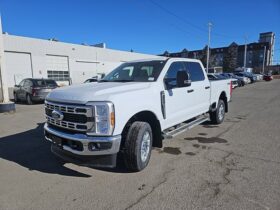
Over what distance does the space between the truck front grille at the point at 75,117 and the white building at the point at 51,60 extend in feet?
74.6

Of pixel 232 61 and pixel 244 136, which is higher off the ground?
pixel 232 61

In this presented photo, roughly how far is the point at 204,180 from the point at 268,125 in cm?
474

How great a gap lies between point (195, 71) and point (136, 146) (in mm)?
3224

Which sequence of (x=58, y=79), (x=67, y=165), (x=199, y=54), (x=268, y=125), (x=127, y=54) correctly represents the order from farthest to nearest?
(x=199, y=54), (x=127, y=54), (x=58, y=79), (x=268, y=125), (x=67, y=165)

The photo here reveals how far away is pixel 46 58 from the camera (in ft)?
93.7

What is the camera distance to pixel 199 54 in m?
96.2

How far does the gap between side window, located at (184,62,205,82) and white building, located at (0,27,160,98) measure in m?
22.3

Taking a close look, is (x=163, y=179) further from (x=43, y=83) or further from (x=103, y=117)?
(x=43, y=83)

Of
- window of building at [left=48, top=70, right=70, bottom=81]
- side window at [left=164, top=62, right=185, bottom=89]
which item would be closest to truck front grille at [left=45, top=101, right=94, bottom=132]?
side window at [left=164, top=62, right=185, bottom=89]

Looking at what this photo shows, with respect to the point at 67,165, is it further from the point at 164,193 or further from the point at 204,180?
the point at 204,180

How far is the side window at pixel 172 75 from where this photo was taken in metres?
4.67

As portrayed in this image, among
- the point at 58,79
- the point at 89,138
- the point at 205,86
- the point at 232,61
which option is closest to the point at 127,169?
the point at 89,138

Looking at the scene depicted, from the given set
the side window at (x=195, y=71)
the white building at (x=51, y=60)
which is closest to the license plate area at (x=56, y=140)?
the side window at (x=195, y=71)

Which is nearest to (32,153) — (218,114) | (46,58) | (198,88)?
(198,88)
